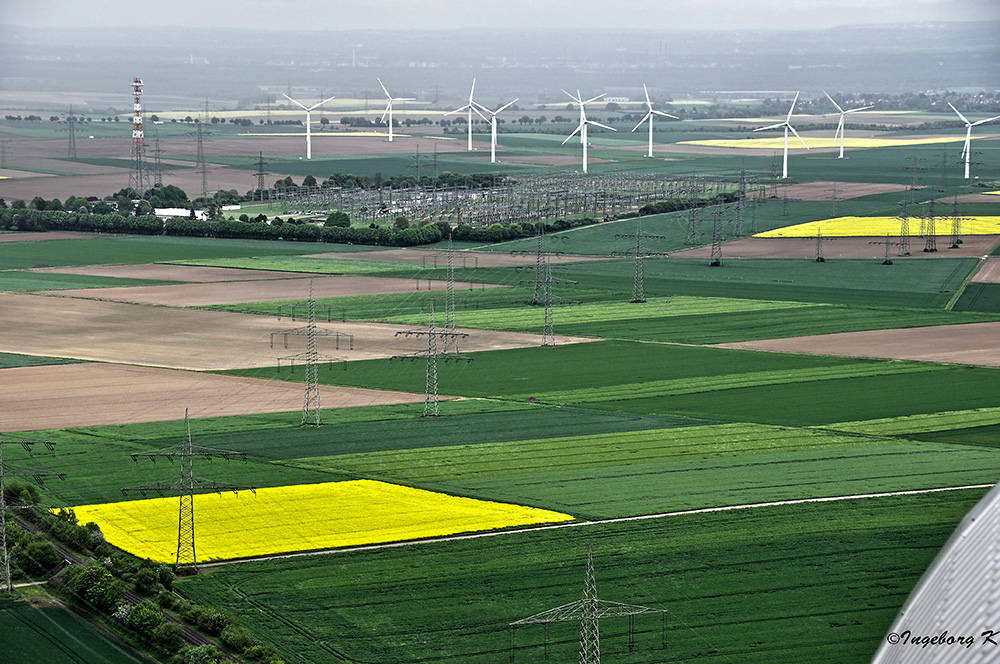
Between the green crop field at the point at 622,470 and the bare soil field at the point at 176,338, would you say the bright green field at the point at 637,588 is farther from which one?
the bare soil field at the point at 176,338

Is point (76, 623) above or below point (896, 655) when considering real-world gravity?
below

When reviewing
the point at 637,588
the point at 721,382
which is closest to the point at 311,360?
the point at 721,382

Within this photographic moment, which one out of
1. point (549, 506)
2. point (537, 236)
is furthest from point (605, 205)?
point (549, 506)

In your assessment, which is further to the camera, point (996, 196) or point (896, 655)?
point (996, 196)

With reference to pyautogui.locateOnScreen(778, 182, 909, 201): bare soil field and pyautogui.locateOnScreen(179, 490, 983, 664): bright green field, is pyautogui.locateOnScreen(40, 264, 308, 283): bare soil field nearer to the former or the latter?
pyautogui.locateOnScreen(179, 490, 983, 664): bright green field

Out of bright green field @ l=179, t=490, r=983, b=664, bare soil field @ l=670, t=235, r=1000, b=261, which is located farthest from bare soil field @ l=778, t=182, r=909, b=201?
bright green field @ l=179, t=490, r=983, b=664

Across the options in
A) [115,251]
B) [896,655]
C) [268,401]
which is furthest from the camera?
[115,251]

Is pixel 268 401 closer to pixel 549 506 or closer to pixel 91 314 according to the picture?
pixel 549 506
